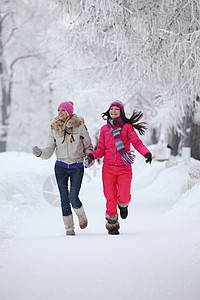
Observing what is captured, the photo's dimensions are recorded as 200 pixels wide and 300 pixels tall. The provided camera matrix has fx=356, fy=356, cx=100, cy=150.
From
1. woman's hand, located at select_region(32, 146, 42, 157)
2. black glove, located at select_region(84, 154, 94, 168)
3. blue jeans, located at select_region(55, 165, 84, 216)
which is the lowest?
blue jeans, located at select_region(55, 165, 84, 216)

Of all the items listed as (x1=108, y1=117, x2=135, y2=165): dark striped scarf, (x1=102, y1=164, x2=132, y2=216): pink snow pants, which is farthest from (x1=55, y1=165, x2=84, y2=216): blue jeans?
(x1=108, y1=117, x2=135, y2=165): dark striped scarf

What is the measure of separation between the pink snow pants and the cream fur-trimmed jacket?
44cm

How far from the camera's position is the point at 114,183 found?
17.1 ft

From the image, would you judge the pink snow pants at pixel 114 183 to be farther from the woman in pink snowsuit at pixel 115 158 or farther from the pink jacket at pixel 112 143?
the pink jacket at pixel 112 143

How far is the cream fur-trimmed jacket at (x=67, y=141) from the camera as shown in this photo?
16.7ft

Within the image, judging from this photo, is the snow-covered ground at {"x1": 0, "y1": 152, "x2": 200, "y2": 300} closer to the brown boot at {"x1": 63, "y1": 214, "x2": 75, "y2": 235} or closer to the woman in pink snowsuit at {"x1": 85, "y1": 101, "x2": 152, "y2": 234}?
the brown boot at {"x1": 63, "y1": 214, "x2": 75, "y2": 235}

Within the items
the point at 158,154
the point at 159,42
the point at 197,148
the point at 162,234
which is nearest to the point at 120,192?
the point at 162,234

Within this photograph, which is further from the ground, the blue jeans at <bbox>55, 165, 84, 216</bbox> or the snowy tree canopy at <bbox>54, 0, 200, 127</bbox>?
the snowy tree canopy at <bbox>54, 0, 200, 127</bbox>

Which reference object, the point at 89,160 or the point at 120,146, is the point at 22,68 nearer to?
the point at 120,146

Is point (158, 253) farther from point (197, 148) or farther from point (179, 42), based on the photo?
point (197, 148)

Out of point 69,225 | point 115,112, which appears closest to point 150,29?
point 115,112

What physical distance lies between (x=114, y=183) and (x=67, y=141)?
922mm

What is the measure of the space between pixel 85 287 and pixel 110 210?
220 centimetres

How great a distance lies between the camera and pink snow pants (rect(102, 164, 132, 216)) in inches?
203
